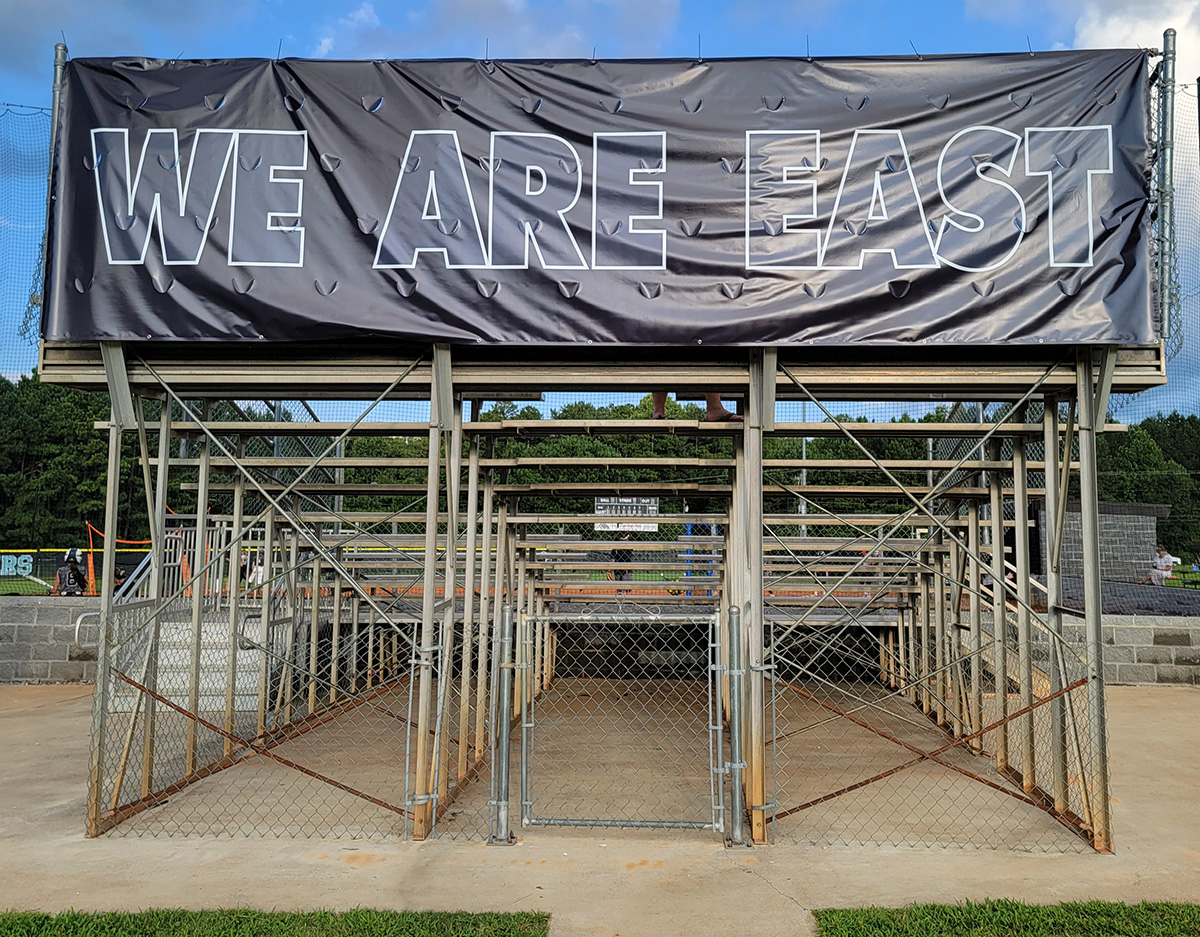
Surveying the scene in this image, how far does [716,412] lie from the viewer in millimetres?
7094

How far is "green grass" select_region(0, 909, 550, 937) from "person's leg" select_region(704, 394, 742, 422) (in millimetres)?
3709

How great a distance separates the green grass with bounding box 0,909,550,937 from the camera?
414 cm

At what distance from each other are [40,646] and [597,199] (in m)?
11.6

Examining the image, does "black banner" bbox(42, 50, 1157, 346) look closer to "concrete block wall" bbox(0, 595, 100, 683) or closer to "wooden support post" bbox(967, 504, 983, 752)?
"wooden support post" bbox(967, 504, 983, 752)

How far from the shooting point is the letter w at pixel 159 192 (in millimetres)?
5906

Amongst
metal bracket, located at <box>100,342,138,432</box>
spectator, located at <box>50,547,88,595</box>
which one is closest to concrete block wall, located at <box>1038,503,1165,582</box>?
metal bracket, located at <box>100,342,138,432</box>

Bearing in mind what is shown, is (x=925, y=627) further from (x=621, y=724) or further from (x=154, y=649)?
(x=154, y=649)

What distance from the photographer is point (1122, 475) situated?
103ft

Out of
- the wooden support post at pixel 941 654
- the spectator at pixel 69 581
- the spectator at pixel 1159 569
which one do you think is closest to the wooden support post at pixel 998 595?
the wooden support post at pixel 941 654

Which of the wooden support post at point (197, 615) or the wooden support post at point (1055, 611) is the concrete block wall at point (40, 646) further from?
the wooden support post at point (1055, 611)

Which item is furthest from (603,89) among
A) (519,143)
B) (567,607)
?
(567,607)

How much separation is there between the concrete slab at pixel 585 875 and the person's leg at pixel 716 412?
297 cm

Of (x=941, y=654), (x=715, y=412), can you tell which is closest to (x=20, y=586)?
(x=941, y=654)

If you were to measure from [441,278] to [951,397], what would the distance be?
3.76 m
